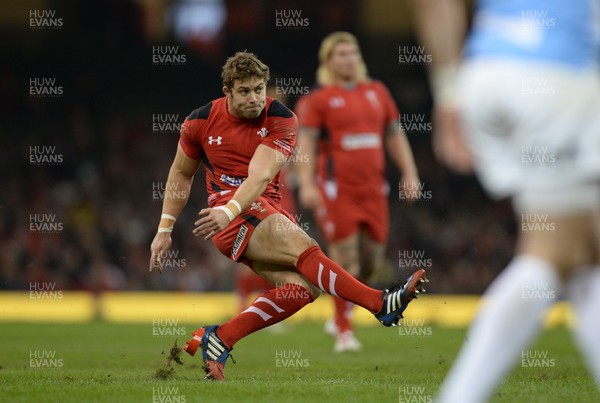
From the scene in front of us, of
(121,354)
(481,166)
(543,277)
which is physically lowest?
(121,354)

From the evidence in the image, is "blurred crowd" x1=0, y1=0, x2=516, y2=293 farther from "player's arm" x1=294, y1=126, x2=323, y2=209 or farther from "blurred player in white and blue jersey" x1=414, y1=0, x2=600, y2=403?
"blurred player in white and blue jersey" x1=414, y1=0, x2=600, y2=403

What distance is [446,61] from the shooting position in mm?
3439

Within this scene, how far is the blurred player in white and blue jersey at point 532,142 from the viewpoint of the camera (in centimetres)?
342

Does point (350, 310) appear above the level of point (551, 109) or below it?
below

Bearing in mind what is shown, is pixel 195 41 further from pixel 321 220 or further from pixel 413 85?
pixel 321 220

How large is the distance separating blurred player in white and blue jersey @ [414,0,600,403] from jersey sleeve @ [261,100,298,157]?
3.27 metres

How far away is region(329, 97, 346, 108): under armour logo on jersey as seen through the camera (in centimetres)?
1018

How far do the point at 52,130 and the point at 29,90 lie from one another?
1.67 m

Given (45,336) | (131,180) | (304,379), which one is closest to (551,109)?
(304,379)

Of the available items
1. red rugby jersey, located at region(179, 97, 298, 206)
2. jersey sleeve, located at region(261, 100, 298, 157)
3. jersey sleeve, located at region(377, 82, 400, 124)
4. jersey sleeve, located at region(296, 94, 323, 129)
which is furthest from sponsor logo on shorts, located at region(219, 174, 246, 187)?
jersey sleeve, located at region(377, 82, 400, 124)

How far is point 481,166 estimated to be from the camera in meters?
3.67

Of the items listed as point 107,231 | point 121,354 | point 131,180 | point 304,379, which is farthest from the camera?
point 131,180

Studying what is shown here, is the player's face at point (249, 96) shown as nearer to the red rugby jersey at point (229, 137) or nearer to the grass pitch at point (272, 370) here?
the red rugby jersey at point (229, 137)

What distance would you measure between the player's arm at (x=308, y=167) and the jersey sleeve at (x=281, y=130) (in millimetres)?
2931
